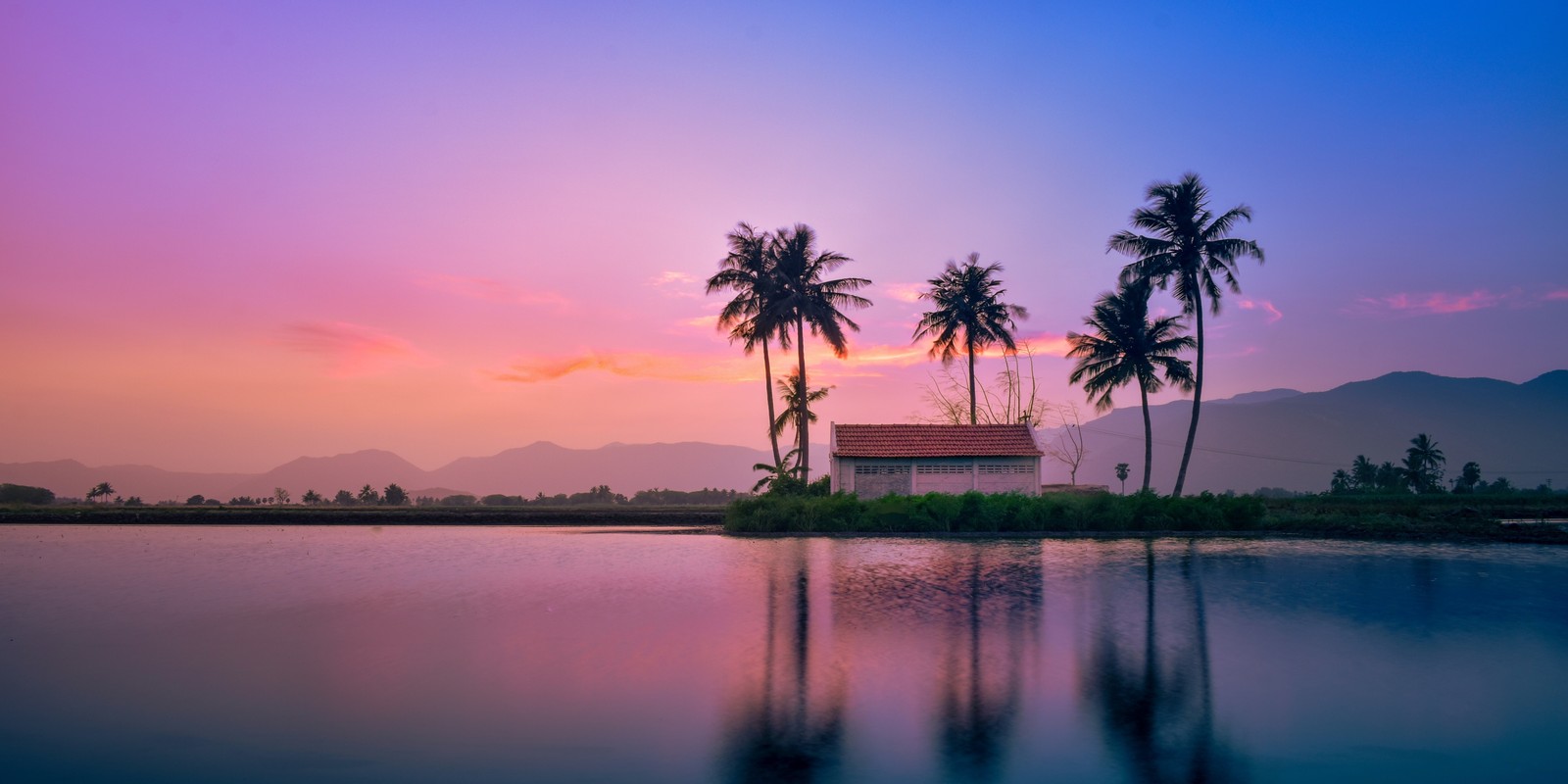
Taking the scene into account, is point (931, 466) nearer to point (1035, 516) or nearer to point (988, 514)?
point (988, 514)

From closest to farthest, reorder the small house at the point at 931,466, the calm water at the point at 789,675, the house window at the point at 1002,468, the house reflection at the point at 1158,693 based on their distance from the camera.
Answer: the house reflection at the point at 1158,693, the calm water at the point at 789,675, the small house at the point at 931,466, the house window at the point at 1002,468

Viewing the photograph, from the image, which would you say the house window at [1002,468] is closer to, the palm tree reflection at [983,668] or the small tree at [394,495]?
the palm tree reflection at [983,668]

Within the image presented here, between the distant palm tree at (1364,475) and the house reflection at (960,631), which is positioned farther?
the distant palm tree at (1364,475)

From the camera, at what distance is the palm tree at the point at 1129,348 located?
1906 inches

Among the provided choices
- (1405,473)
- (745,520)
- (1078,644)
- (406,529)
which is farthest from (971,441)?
(1405,473)

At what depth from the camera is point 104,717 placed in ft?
28.4

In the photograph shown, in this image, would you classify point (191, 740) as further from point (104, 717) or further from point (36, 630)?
point (36, 630)

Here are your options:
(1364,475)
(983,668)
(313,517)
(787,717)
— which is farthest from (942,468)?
(1364,475)

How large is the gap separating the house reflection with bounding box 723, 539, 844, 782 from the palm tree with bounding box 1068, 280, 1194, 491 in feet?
134

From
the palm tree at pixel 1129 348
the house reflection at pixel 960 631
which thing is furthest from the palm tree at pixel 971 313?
the house reflection at pixel 960 631

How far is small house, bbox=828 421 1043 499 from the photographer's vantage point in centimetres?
4022

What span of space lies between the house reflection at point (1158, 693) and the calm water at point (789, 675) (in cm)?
5

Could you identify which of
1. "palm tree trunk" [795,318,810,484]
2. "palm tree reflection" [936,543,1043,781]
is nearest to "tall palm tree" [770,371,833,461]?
"palm tree trunk" [795,318,810,484]

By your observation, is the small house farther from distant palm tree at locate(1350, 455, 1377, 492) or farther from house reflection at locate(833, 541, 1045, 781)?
distant palm tree at locate(1350, 455, 1377, 492)
